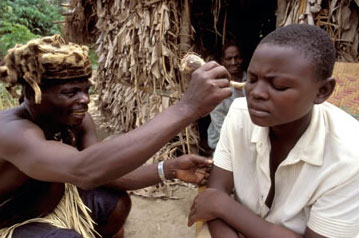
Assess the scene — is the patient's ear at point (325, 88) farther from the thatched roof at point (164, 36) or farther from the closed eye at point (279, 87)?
the thatched roof at point (164, 36)

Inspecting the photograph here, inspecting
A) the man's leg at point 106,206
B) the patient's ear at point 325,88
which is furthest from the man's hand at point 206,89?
the man's leg at point 106,206

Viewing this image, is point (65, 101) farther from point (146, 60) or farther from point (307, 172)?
point (146, 60)

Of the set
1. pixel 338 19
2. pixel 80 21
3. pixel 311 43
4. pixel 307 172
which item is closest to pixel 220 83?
pixel 311 43

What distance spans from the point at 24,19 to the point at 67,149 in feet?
37.5

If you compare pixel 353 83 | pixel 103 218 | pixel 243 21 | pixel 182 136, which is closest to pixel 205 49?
pixel 243 21

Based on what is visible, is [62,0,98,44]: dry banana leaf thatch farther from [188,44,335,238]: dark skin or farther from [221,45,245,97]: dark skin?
[188,44,335,238]: dark skin

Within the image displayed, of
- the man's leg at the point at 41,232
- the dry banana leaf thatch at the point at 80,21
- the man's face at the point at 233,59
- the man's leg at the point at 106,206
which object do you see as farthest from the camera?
the dry banana leaf thatch at the point at 80,21

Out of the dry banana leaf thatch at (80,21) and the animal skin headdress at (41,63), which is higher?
the animal skin headdress at (41,63)

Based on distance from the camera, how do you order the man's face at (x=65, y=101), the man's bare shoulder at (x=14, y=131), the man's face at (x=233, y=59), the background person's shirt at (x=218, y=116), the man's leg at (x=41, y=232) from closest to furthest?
the man's bare shoulder at (x=14, y=131) → the man's face at (x=65, y=101) → the man's leg at (x=41, y=232) → the background person's shirt at (x=218, y=116) → the man's face at (x=233, y=59)

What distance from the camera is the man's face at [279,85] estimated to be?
1131mm

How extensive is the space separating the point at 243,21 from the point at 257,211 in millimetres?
4562

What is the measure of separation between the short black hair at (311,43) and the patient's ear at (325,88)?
24 millimetres

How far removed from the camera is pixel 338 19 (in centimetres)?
277

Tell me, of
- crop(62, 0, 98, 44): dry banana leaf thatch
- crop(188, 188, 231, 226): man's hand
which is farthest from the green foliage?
crop(188, 188, 231, 226): man's hand
